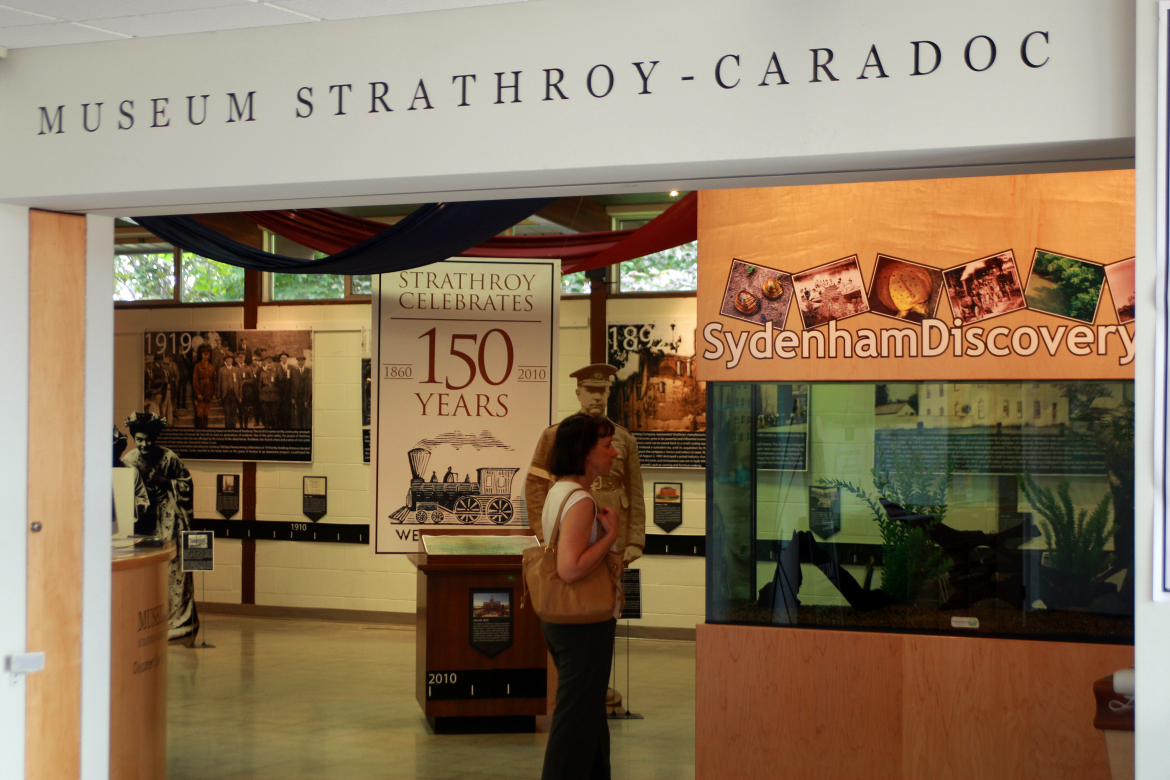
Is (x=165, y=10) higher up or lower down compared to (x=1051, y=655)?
higher up

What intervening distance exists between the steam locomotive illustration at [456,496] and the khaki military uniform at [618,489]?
14 centimetres

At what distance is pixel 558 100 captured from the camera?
2344mm

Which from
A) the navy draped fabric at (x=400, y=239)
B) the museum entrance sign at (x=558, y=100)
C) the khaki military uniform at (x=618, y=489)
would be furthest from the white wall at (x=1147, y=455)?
the khaki military uniform at (x=618, y=489)

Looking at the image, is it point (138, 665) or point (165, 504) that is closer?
point (138, 665)

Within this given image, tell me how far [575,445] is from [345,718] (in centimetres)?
283

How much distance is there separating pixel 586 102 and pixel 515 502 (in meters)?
3.30

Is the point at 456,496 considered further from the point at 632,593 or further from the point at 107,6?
the point at 107,6

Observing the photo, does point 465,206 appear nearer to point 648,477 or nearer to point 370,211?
point 648,477

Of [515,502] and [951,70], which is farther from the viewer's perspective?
[515,502]

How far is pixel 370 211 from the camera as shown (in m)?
8.14

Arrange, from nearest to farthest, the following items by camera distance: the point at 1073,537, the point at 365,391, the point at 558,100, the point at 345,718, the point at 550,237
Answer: the point at 558,100
the point at 1073,537
the point at 345,718
the point at 550,237
the point at 365,391

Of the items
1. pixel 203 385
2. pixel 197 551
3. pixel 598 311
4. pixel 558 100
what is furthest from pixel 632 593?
pixel 203 385

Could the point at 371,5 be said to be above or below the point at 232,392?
above

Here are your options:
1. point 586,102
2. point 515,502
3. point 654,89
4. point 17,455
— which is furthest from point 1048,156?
point 515,502
